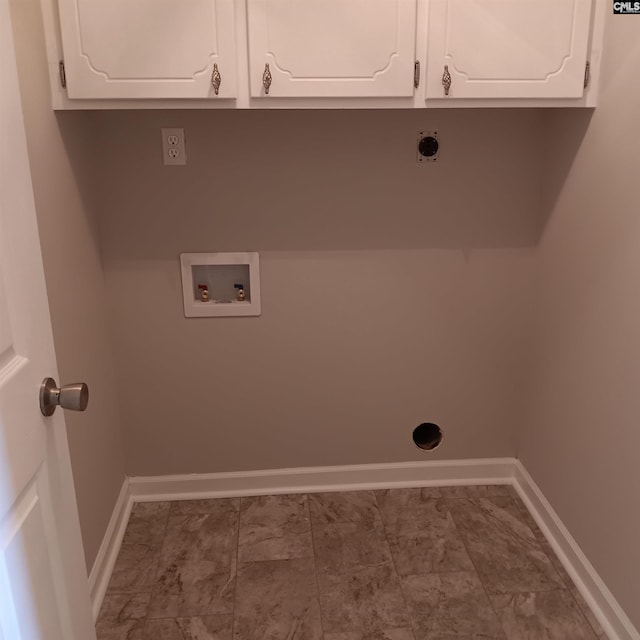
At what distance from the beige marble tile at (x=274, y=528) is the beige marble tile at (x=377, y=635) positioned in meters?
0.37

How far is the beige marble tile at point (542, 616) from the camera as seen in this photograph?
1.87 m

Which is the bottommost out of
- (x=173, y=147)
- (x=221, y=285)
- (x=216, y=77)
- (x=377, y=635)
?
(x=377, y=635)

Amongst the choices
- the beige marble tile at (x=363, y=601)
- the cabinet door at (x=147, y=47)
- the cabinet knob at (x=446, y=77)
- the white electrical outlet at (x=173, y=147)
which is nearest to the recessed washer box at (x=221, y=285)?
the white electrical outlet at (x=173, y=147)

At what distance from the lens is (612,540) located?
1.87 metres

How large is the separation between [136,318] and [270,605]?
1116 millimetres

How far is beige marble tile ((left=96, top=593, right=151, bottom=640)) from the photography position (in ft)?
6.15

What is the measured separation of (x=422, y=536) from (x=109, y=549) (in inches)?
44.0

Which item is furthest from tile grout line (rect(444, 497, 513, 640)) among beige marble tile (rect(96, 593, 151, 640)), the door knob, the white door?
the door knob

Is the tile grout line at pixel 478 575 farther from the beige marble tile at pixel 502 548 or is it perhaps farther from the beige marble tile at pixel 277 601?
the beige marble tile at pixel 277 601

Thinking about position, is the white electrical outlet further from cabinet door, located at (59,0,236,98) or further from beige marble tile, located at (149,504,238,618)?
beige marble tile, located at (149,504,238,618)

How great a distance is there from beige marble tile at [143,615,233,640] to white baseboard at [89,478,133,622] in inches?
7.4

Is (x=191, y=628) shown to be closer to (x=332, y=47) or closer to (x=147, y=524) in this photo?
(x=147, y=524)

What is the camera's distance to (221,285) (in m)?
2.38

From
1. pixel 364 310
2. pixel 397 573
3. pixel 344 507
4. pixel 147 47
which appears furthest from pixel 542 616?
pixel 147 47
